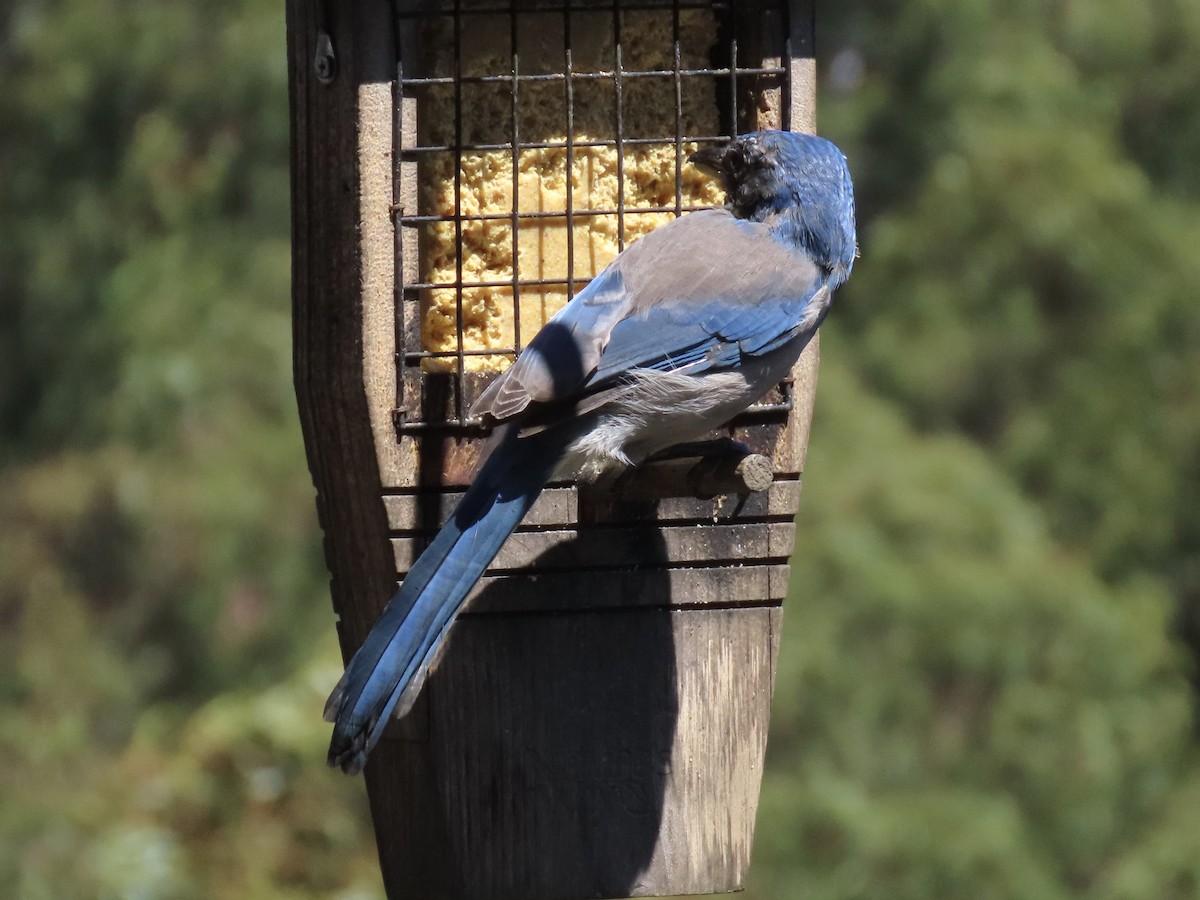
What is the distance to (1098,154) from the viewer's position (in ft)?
23.0

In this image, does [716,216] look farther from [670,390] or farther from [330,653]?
[330,653]

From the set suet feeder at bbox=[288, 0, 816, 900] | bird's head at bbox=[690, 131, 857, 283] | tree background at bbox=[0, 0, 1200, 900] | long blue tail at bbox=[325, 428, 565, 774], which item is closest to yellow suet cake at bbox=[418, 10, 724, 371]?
suet feeder at bbox=[288, 0, 816, 900]

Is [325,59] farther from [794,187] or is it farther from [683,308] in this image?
[794,187]

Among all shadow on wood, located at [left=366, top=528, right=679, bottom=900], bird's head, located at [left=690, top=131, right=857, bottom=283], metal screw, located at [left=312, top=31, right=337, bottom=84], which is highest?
metal screw, located at [left=312, top=31, right=337, bottom=84]

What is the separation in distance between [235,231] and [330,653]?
198cm

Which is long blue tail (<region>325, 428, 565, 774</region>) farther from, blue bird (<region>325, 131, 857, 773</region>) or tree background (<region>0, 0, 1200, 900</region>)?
tree background (<region>0, 0, 1200, 900</region>)

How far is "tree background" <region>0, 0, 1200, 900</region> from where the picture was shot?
6.15m

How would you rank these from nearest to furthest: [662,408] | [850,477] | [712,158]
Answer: [662,408] → [712,158] → [850,477]

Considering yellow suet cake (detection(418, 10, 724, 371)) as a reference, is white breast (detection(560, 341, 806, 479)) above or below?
below

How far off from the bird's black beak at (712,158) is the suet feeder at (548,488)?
0.22 feet

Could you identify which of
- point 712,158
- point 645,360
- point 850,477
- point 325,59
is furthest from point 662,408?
point 850,477

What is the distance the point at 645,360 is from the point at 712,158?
45 centimetres

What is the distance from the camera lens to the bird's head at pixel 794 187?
3275 mm

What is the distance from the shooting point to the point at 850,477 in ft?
21.8
